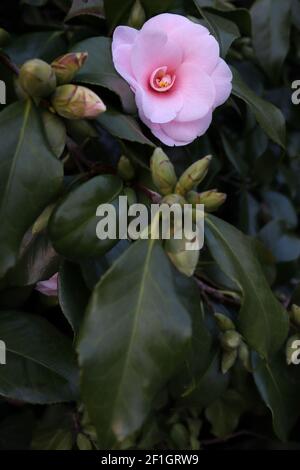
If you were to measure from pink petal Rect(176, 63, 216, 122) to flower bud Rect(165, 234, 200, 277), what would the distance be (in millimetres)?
177

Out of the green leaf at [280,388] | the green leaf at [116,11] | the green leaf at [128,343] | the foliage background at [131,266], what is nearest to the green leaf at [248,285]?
the foliage background at [131,266]

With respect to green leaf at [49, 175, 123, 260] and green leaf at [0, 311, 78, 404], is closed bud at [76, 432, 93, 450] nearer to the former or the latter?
green leaf at [0, 311, 78, 404]

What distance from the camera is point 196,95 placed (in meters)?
0.79

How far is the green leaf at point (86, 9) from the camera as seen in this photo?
89 centimetres

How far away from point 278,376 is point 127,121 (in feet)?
1.62

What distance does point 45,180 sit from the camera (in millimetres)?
696

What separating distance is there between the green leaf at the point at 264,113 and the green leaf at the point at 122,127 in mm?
166

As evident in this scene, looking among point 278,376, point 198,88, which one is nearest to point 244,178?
point 278,376

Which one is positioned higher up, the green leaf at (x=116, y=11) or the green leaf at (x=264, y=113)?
the green leaf at (x=116, y=11)

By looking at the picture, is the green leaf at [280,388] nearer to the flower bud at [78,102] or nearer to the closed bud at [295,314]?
the closed bud at [295,314]

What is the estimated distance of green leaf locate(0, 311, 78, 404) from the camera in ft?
2.86
